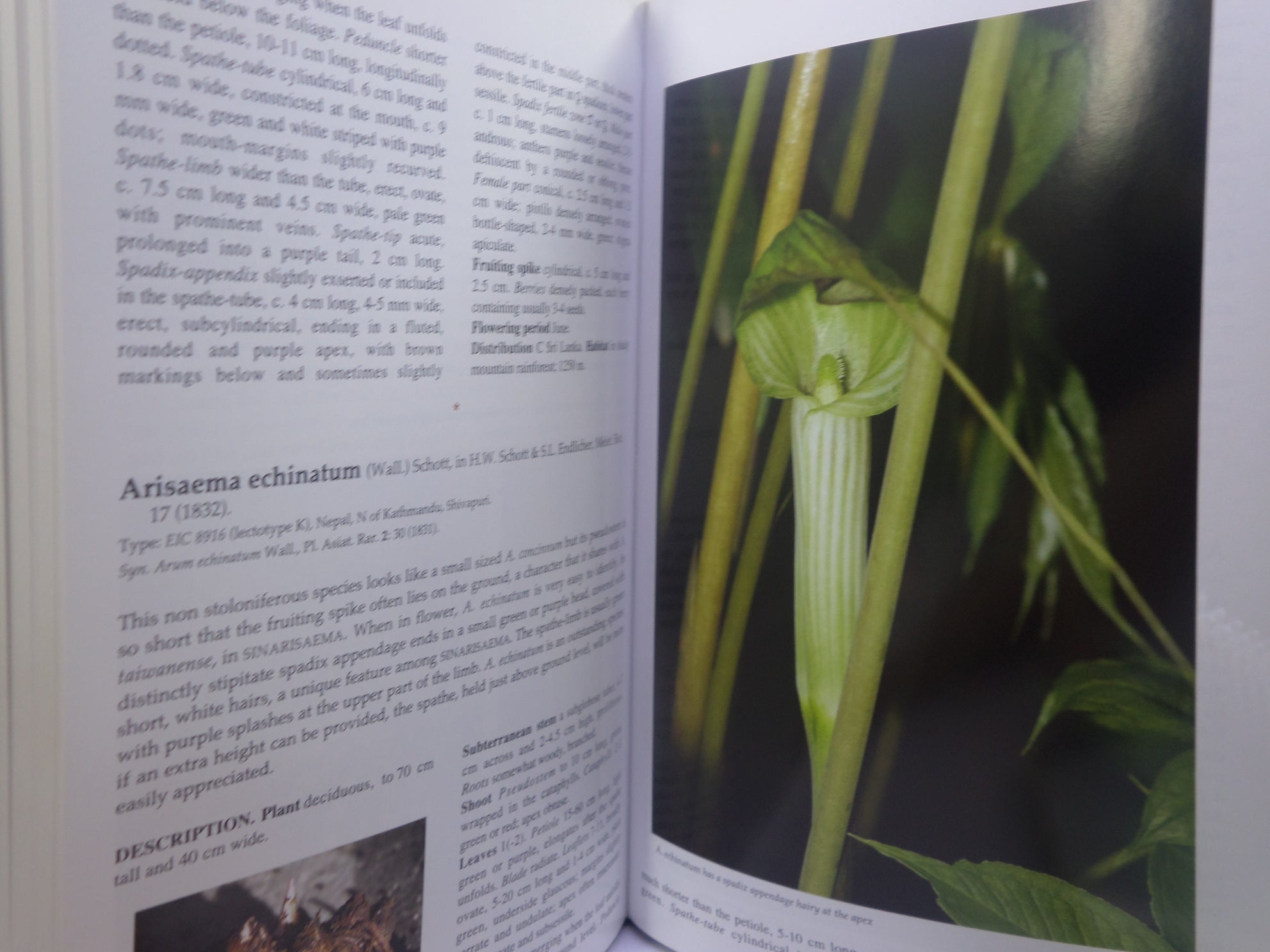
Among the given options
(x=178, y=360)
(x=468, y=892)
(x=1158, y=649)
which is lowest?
(x=468, y=892)

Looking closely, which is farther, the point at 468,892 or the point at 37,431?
the point at 468,892

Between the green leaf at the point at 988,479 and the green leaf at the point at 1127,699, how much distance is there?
0.07 meters

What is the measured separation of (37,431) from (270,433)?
7 centimetres

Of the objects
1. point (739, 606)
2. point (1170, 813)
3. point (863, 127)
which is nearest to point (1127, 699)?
point (1170, 813)

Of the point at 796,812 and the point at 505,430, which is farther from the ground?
the point at 505,430

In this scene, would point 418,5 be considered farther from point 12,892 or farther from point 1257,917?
point 1257,917

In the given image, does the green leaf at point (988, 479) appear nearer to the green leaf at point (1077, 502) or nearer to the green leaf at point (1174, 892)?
the green leaf at point (1077, 502)

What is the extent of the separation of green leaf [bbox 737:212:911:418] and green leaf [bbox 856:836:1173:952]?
0.69 ft

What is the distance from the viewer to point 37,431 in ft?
→ 0.87

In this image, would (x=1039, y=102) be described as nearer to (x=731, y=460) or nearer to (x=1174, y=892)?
(x=731, y=460)

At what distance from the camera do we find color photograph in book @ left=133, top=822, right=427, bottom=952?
1.00ft

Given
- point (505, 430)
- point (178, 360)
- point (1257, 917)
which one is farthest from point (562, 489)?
point (1257, 917)

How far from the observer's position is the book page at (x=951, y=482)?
0.35m

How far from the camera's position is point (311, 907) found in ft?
1.10
